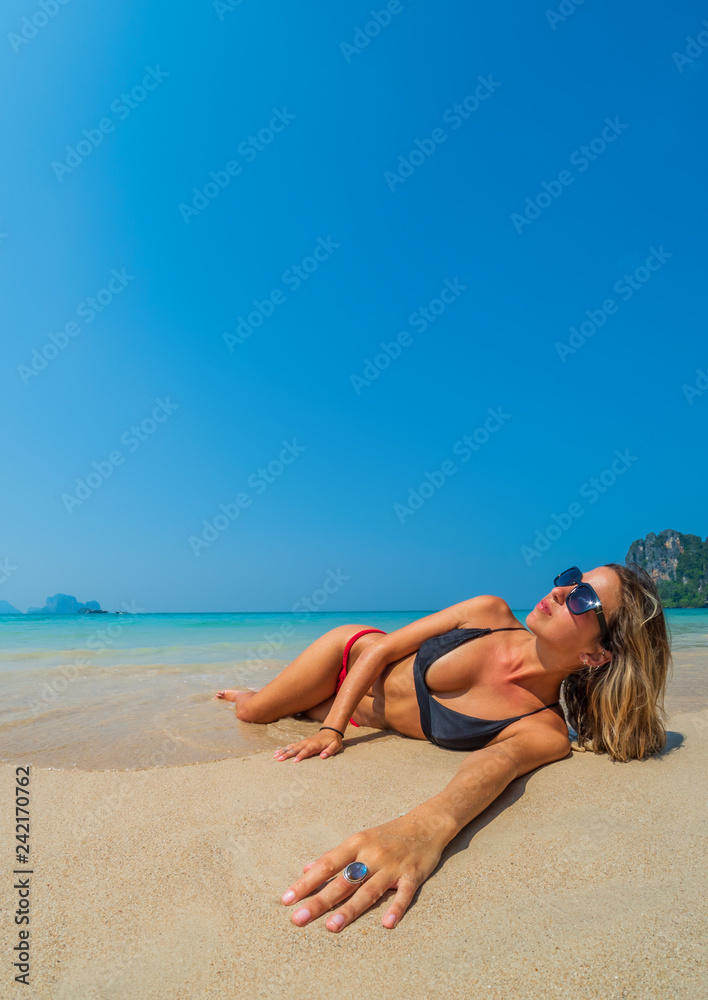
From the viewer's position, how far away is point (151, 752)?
3.64 m

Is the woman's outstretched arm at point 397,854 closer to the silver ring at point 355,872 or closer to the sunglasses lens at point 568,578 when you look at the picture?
the silver ring at point 355,872

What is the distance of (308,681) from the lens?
4.21 metres

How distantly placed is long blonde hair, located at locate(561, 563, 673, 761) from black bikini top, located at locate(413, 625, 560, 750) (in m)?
0.33

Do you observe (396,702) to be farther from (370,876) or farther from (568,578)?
(370,876)

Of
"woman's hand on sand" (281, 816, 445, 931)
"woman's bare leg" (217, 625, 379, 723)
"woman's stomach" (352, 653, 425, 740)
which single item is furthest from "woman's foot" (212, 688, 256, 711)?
"woman's hand on sand" (281, 816, 445, 931)

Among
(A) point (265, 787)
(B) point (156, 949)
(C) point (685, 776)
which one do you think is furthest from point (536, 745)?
(B) point (156, 949)

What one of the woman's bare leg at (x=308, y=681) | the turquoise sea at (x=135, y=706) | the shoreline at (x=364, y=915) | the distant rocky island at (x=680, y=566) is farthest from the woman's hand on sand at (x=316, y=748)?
the distant rocky island at (x=680, y=566)

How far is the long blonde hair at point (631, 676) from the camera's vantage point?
125 inches

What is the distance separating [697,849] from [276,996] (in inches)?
69.2

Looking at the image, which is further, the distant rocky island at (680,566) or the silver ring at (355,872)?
the distant rocky island at (680,566)

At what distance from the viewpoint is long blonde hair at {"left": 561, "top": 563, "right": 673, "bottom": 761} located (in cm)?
318

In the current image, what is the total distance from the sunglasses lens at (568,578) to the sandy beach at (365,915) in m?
1.06

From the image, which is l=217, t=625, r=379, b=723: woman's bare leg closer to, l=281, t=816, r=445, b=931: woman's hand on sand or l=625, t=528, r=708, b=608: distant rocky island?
l=281, t=816, r=445, b=931: woman's hand on sand

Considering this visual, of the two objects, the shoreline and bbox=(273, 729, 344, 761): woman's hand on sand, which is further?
bbox=(273, 729, 344, 761): woman's hand on sand
